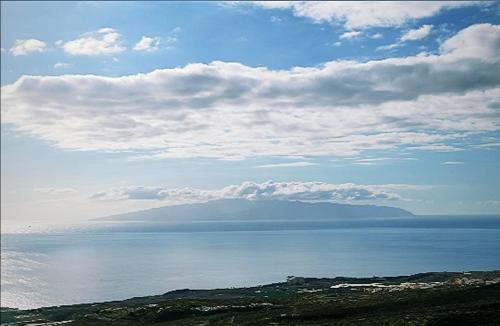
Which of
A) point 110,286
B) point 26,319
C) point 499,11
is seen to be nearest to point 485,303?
point 499,11

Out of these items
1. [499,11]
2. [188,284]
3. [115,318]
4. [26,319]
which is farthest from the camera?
[188,284]

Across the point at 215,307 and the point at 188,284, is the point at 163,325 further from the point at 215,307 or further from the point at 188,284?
the point at 188,284

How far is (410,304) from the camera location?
5019cm

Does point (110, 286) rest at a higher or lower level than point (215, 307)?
lower

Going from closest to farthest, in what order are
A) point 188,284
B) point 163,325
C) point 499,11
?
point 163,325, point 499,11, point 188,284

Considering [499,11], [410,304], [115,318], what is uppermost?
[499,11]

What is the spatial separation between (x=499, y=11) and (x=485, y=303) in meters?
41.8

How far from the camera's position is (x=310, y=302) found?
Result: 63.0m

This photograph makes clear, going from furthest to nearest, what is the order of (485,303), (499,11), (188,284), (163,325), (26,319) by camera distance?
(188,284)
(26,319)
(499,11)
(163,325)
(485,303)

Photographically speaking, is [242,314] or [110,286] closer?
[242,314]

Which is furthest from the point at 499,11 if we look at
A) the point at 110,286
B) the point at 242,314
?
the point at 110,286

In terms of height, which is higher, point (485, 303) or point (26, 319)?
point (485, 303)

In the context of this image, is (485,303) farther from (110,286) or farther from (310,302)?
(110,286)

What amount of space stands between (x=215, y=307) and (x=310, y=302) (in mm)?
14034
